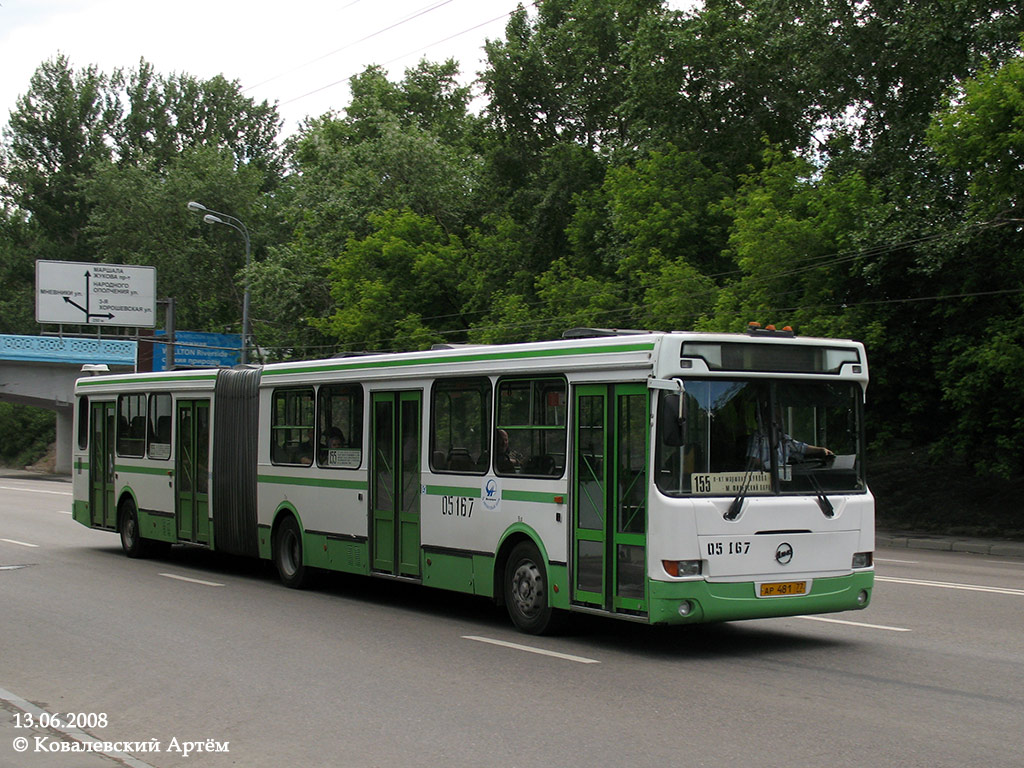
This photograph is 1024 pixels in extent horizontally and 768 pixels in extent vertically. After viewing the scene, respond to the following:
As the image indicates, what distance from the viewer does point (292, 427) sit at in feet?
→ 49.9

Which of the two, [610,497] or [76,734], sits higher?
[610,497]

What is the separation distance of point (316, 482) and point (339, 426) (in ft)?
2.78

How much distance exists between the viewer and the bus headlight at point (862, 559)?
33.8 ft

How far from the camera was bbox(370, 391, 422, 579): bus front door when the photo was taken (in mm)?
12672

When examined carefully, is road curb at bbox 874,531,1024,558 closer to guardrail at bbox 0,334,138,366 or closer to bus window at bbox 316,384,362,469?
bus window at bbox 316,384,362,469

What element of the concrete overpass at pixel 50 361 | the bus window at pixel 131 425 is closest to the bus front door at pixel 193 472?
the bus window at pixel 131 425

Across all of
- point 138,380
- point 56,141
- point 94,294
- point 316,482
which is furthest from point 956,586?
point 56,141

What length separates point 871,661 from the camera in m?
9.37

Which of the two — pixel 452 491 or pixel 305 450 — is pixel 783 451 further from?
pixel 305 450

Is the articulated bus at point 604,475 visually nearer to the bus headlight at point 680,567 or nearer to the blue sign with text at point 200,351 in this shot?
the bus headlight at point 680,567

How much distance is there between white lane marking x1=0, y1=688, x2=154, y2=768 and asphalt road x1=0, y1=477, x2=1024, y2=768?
3cm

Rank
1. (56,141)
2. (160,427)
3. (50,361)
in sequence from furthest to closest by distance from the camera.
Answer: (56,141)
(50,361)
(160,427)

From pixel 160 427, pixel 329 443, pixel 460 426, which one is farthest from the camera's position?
pixel 160 427

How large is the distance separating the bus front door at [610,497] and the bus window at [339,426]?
406 centimetres
